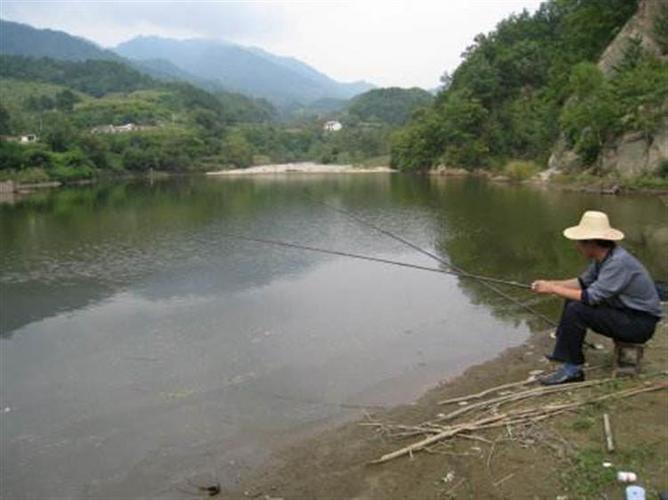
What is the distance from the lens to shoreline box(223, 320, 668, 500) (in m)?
5.10

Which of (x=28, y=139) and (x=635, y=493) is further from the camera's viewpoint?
(x=28, y=139)

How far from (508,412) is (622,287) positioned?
5.33 feet

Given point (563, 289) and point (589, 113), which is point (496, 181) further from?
point (563, 289)

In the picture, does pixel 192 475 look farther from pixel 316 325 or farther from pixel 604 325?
pixel 316 325

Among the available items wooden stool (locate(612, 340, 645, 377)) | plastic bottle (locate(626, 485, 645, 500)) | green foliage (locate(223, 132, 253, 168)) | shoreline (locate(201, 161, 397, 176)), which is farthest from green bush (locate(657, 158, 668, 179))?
green foliage (locate(223, 132, 253, 168))

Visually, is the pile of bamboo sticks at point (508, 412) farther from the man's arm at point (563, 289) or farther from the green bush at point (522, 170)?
the green bush at point (522, 170)

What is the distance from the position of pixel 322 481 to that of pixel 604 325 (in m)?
3.15

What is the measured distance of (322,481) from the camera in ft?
19.6

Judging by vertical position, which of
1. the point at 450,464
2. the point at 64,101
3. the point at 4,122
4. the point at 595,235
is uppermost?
the point at 64,101

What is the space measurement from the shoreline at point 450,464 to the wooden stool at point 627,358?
10.1 inches

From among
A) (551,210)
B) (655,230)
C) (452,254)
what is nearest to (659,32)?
(551,210)

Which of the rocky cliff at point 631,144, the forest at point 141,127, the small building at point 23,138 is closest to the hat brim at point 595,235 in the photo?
the rocky cliff at point 631,144

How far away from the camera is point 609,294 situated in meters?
6.23

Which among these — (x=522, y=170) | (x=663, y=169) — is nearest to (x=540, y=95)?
(x=522, y=170)
